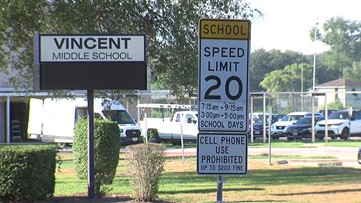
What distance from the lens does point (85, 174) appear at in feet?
54.2

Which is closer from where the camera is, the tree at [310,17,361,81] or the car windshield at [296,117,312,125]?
the car windshield at [296,117,312,125]

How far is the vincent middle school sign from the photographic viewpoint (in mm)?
13164

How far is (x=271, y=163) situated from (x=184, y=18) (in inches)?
312

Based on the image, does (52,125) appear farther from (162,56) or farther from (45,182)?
(45,182)

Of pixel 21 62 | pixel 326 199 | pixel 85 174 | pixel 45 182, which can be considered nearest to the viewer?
pixel 45 182

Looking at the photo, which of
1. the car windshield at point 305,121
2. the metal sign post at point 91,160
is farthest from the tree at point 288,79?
the metal sign post at point 91,160

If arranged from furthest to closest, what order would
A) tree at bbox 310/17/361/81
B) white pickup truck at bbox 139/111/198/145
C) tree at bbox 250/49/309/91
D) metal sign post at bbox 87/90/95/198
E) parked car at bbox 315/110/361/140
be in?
tree at bbox 310/17/361/81 → tree at bbox 250/49/309/91 → parked car at bbox 315/110/361/140 → white pickup truck at bbox 139/111/198/145 → metal sign post at bbox 87/90/95/198

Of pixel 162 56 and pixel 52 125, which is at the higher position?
pixel 162 56

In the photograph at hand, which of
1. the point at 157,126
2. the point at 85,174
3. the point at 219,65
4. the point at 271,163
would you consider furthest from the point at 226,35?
the point at 157,126

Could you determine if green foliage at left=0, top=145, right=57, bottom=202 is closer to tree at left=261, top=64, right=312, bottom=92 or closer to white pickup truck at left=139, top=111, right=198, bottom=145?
white pickup truck at left=139, top=111, right=198, bottom=145

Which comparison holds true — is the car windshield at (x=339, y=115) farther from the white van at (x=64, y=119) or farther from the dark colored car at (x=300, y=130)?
the white van at (x=64, y=119)

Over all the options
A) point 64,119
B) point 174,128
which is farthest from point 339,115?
point 64,119

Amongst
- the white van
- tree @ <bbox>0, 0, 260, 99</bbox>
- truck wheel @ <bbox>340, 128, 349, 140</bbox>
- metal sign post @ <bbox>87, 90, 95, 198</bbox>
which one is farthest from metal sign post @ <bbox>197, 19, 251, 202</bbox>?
truck wheel @ <bbox>340, 128, 349, 140</bbox>

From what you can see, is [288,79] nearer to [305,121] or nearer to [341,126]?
[305,121]
